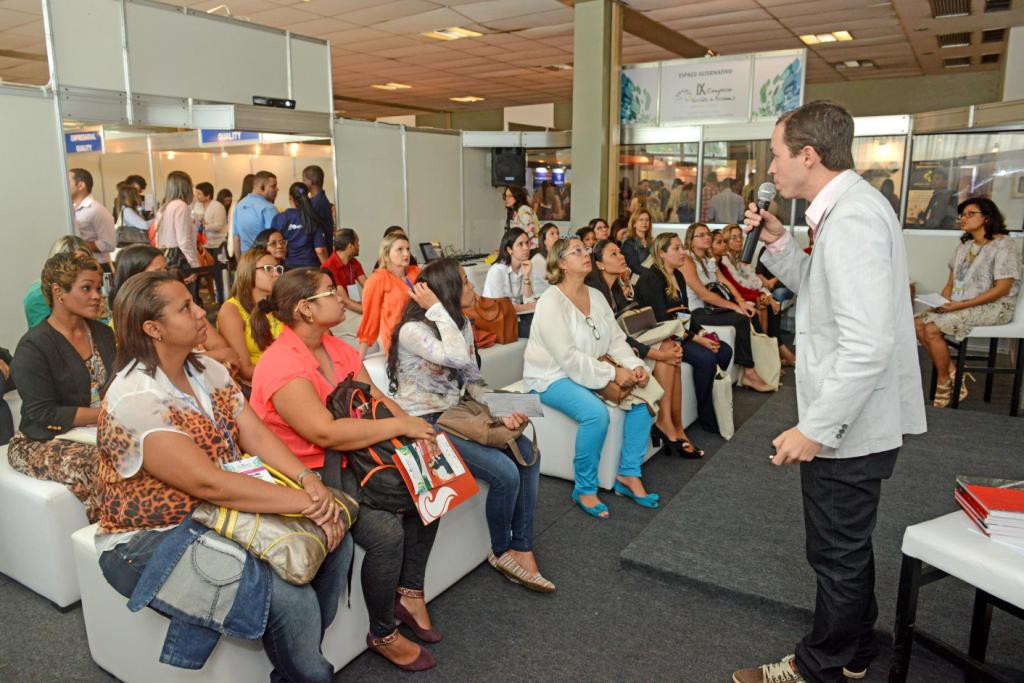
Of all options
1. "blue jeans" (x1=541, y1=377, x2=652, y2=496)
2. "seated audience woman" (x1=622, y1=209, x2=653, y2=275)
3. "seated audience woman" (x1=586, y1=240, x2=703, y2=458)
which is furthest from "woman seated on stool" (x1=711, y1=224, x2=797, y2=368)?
"blue jeans" (x1=541, y1=377, x2=652, y2=496)

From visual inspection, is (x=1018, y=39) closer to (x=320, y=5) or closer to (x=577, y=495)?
(x=320, y=5)

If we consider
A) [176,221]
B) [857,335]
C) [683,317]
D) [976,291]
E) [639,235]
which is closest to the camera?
[857,335]

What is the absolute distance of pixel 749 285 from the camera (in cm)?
646

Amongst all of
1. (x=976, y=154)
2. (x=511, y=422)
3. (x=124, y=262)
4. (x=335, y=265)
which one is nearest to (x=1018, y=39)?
(x=976, y=154)

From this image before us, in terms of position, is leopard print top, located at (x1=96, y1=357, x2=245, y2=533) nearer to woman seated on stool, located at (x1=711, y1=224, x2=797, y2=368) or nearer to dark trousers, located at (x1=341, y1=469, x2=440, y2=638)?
dark trousers, located at (x1=341, y1=469, x2=440, y2=638)

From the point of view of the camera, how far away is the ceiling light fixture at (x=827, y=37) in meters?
10.0

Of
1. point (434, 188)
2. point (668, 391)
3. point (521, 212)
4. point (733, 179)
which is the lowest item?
point (668, 391)

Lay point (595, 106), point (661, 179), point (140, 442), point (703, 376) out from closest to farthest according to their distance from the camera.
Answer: point (140, 442)
point (703, 376)
point (595, 106)
point (661, 179)

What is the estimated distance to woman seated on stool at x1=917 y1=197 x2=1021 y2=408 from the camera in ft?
17.4

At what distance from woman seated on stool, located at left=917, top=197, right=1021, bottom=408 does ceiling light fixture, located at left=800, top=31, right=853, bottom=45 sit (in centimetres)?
549

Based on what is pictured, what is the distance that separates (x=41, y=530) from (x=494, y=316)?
3072 mm

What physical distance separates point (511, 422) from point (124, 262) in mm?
2130

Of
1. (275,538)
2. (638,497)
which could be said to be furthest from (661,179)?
(275,538)

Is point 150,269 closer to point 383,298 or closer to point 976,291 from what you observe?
point 383,298
